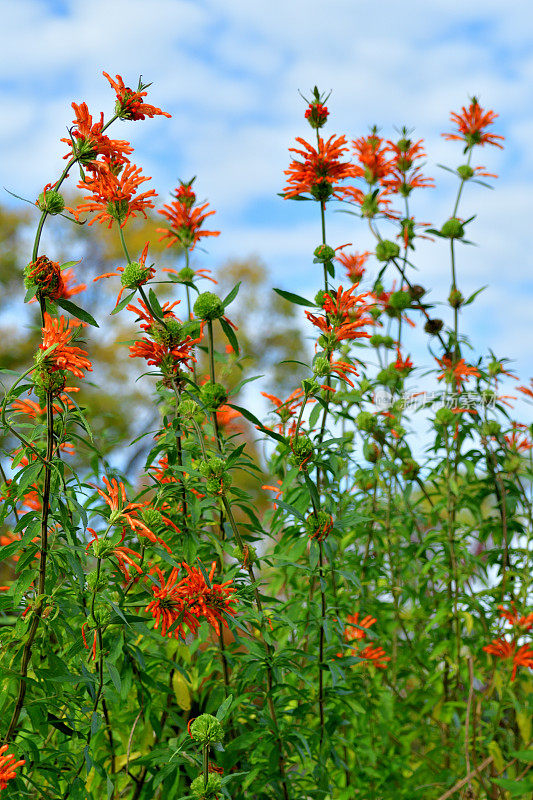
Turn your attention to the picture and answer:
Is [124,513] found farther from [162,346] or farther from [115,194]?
[115,194]

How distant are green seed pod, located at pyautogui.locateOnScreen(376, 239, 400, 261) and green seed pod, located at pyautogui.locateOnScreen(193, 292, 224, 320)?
0.95 meters

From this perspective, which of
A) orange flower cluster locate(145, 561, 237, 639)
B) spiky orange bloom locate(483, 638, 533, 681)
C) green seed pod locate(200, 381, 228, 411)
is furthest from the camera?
spiky orange bloom locate(483, 638, 533, 681)

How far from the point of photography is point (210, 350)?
53.5 inches

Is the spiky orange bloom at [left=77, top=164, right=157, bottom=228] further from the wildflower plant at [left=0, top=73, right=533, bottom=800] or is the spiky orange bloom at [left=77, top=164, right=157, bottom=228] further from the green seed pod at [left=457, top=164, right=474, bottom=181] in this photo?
the green seed pod at [left=457, top=164, right=474, bottom=181]

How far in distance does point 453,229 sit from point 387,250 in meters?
0.22

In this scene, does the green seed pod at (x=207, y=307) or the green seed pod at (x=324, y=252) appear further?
the green seed pod at (x=324, y=252)

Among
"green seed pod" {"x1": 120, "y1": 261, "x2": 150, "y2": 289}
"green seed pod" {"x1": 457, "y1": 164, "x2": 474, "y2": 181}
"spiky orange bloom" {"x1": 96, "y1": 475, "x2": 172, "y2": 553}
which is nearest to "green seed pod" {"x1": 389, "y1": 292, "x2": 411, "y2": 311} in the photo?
"green seed pod" {"x1": 457, "y1": 164, "x2": 474, "y2": 181}

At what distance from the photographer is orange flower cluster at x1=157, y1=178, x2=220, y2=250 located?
1.74 meters

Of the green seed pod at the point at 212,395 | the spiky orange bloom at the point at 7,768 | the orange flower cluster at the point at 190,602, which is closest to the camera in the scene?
the spiky orange bloom at the point at 7,768

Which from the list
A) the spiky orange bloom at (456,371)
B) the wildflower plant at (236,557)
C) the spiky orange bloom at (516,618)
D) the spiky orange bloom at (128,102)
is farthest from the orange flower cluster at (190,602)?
the spiky orange bloom at (456,371)

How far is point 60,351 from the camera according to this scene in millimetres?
1132

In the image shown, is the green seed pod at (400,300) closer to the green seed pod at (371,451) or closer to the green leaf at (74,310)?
the green seed pod at (371,451)

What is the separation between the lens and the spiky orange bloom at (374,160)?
2281 mm

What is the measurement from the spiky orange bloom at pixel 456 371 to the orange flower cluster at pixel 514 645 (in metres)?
0.62
